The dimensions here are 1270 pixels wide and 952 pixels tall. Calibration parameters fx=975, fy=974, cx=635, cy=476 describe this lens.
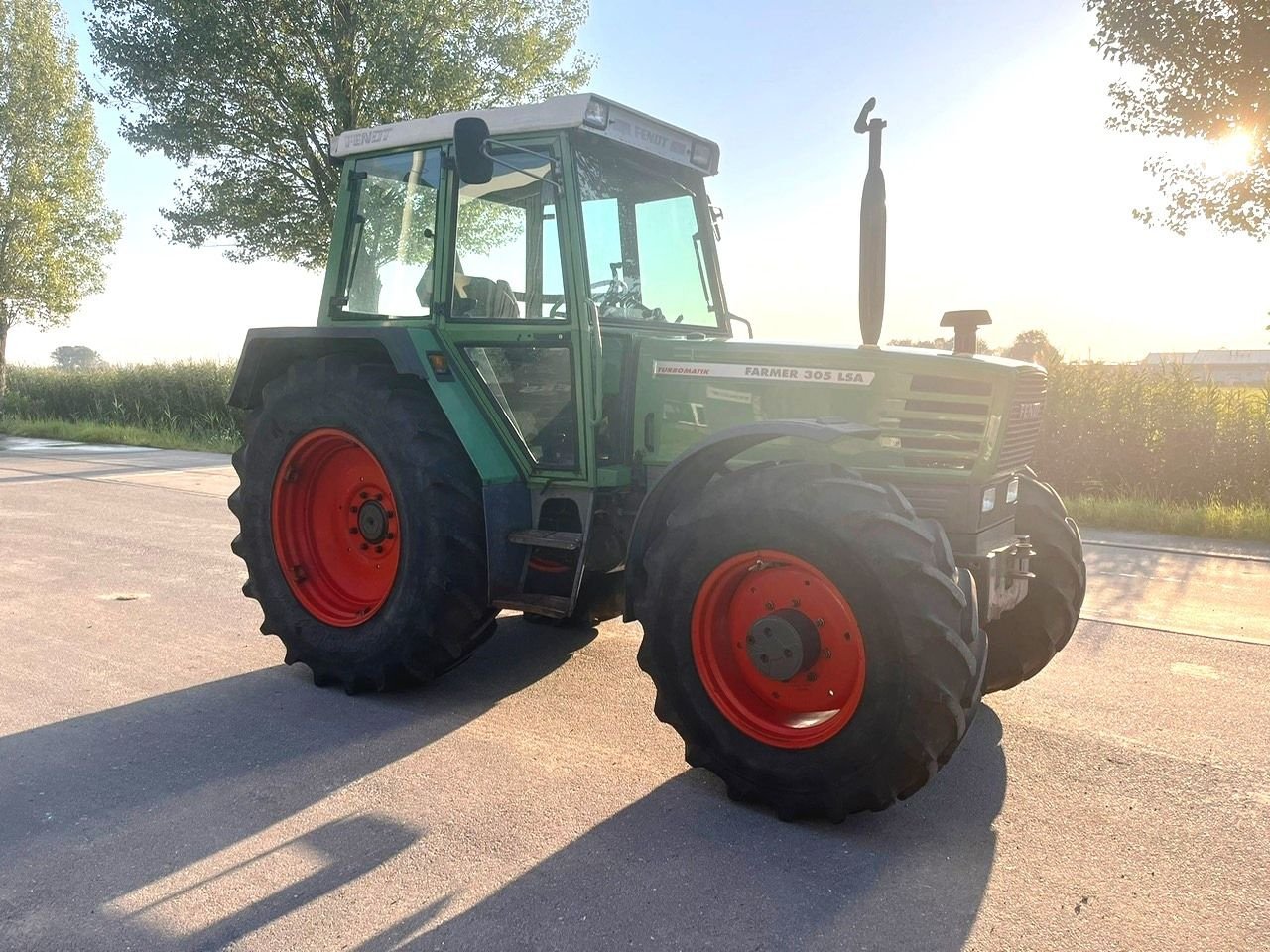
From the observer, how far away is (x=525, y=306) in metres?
4.39

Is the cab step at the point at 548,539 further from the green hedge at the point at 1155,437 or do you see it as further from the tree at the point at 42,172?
the tree at the point at 42,172

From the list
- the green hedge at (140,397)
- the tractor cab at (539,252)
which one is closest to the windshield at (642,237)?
the tractor cab at (539,252)

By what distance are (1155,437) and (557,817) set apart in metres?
9.64

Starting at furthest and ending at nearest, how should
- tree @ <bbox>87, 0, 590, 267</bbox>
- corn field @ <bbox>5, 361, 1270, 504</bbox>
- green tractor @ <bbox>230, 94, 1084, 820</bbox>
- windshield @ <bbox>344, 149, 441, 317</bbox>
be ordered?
tree @ <bbox>87, 0, 590, 267</bbox>
corn field @ <bbox>5, 361, 1270, 504</bbox>
windshield @ <bbox>344, 149, 441, 317</bbox>
green tractor @ <bbox>230, 94, 1084, 820</bbox>

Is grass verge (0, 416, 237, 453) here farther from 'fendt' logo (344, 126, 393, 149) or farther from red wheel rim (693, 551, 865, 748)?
red wheel rim (693, 551, 865, 748)

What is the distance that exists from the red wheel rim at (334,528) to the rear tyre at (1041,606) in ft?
8.68

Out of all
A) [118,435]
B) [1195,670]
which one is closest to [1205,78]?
[1195,670]

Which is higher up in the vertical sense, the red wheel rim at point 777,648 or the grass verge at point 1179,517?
the red wheel rim at point 777,648

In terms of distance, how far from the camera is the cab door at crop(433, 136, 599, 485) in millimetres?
4004

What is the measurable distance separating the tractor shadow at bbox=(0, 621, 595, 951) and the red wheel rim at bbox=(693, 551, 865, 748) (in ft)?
3.64

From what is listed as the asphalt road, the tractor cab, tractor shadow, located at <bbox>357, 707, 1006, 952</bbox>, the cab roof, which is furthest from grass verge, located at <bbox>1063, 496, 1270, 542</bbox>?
tractor shadow, located at <bbox>357, 707, 1006, 952</bbox>

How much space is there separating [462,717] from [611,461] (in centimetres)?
121

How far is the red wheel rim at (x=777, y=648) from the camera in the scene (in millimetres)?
3086

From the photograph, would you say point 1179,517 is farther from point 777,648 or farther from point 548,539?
point 777,648
